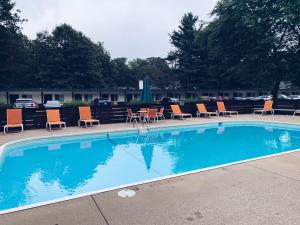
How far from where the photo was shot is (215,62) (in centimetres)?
3061

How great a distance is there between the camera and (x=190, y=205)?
120 inches

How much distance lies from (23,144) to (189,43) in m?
30.9

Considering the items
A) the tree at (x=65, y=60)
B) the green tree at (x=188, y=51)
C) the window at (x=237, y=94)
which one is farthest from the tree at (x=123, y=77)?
the window at (x=237, y=94)

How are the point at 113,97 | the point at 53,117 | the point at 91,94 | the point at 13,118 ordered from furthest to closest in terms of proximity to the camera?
the point at 113,97
the point at 91,94
the point at 53,117
the point at 13,118

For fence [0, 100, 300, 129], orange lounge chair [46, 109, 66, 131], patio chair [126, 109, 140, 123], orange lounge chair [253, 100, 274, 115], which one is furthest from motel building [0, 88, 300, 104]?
orange lounge chair [46, 109, 66, 131]

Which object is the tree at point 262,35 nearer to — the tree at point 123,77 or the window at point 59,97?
the window at point 59,97

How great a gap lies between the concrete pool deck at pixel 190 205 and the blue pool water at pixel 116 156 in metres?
1.36

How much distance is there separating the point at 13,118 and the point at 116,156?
529 cm

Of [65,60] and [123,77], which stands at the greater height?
[65,60]

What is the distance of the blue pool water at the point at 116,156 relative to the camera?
188 inches

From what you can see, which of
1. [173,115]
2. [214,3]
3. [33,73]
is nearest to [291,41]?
[214,3]

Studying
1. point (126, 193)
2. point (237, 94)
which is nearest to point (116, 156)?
point (126, 193)

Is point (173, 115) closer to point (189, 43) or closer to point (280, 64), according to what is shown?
point (280, 64)

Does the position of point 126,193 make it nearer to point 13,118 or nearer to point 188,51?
point 13,118
